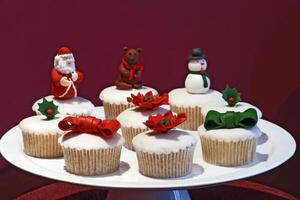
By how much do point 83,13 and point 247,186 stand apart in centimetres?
89

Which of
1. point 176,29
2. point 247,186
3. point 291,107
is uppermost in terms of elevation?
point 176,29

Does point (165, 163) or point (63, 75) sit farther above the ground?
point (63, 75)

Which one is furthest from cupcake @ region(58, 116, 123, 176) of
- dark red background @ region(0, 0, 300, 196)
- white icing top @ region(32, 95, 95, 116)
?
dark red background @ region(0, 0, 300, 196)

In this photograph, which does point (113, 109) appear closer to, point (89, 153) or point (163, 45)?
point (89, 153)

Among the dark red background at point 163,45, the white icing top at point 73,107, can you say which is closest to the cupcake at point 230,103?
the white icing top at point 73,107

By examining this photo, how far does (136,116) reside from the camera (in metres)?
1.60

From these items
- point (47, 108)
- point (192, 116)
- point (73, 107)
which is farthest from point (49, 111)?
point (192, 116)

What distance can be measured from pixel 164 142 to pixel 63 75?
0.44 meters

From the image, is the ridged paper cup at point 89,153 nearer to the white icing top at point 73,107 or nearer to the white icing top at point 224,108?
the white icing top at point 73,107

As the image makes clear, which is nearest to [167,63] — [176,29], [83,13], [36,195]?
[176,29]

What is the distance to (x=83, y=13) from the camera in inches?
89.3

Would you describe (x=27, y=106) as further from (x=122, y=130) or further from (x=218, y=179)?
(x=218, y=179)

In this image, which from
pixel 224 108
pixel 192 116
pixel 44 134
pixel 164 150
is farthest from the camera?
pixel 192 116

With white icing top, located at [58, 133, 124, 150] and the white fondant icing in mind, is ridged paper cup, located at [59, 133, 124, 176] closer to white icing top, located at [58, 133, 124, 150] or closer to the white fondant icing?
white icing top, located at [58, 133, 124, 150]
